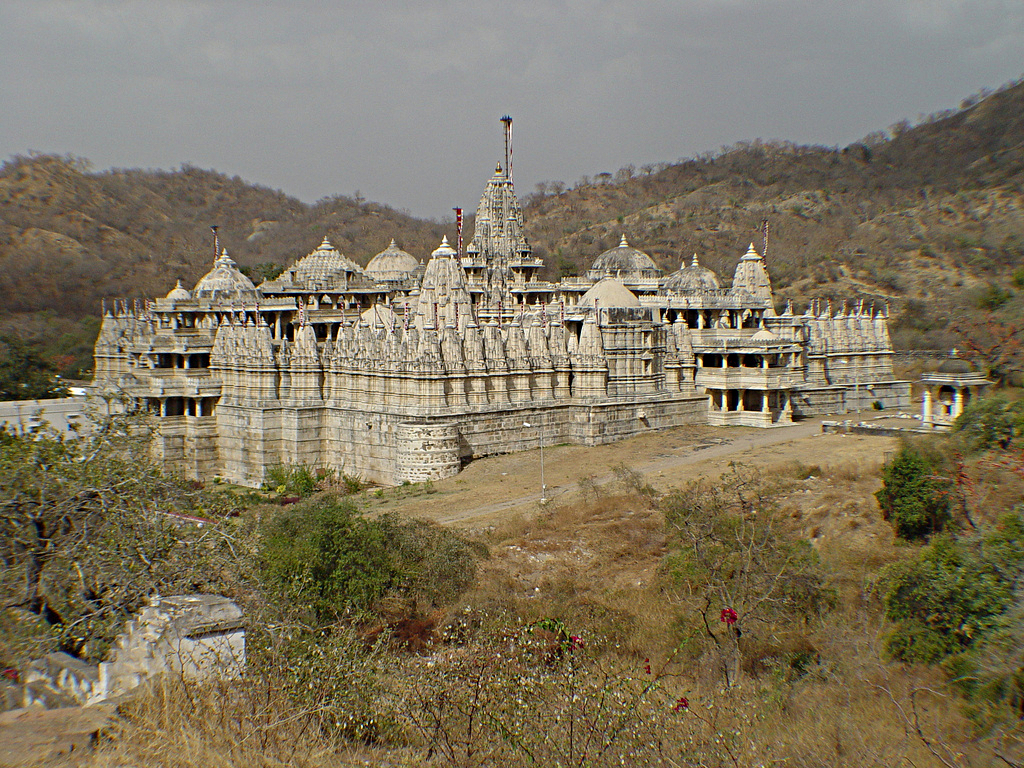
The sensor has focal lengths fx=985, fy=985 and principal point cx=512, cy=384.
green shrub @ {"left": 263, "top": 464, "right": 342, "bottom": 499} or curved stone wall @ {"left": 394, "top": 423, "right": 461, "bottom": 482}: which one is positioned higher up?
curved stone wall @ {"left": 394, "top": 423, "right": 461, "bottom": 482}

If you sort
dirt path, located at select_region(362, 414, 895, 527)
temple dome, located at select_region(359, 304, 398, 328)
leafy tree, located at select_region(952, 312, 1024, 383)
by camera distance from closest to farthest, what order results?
1. dirt path, located at select_region(362, 414, 895, 527)
2. leafy tree, located at select_region(952, 312, 1024, 383)
3. temple dome, located at select_region(359, 304, 398, 328)

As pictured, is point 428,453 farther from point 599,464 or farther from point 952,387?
point 952,387

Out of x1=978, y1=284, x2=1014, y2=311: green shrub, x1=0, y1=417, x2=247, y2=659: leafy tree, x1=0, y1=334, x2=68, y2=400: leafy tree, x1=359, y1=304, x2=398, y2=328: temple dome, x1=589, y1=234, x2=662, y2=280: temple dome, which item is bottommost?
x1=0, y1=417, x2=247, y2=659: leafy tree

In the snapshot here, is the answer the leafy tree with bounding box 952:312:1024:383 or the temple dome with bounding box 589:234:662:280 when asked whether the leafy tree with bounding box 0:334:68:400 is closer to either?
the temple dome with bounding box 589:234:662:280

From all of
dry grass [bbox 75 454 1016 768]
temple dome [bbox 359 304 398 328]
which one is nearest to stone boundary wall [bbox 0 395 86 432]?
temple dome [bbox 359 304 398 328]

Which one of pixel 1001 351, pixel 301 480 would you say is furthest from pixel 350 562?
pixel 1001 351

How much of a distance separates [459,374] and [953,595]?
20.0m

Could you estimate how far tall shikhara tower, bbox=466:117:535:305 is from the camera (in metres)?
54.6

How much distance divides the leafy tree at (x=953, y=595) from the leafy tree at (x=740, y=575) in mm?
1669

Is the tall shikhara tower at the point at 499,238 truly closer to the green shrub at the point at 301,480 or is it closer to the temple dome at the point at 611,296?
the temple dome at the point at 611,296

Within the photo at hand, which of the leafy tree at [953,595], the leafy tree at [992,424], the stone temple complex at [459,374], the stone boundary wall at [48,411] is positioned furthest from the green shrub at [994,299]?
the stone boundary wall at [48,411]

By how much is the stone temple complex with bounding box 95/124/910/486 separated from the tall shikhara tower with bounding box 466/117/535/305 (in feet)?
18.4

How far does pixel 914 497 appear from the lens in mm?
25203

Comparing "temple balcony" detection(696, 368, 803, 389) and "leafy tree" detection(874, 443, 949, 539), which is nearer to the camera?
"leafy tree" detection(874, 443, 949, 539)
